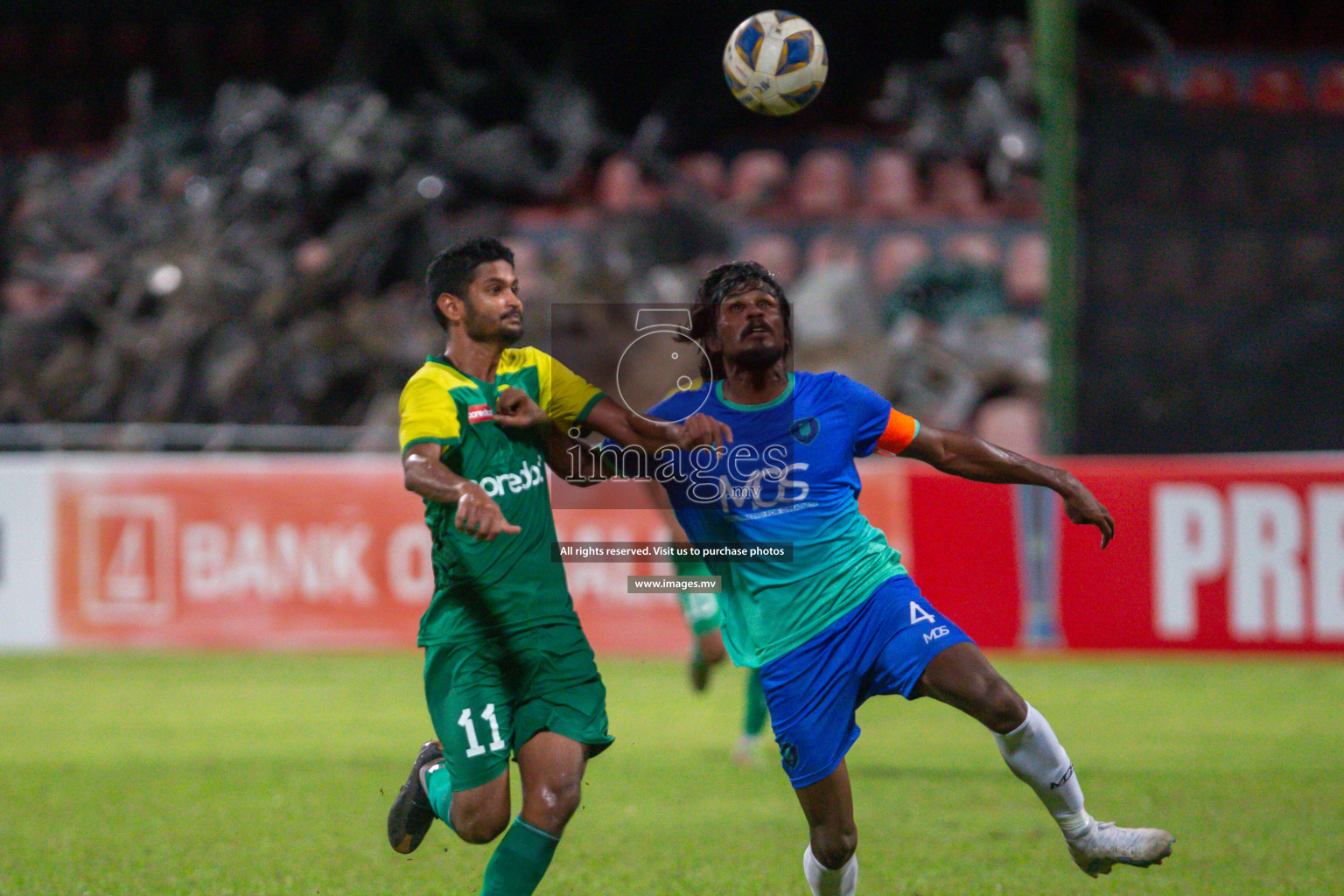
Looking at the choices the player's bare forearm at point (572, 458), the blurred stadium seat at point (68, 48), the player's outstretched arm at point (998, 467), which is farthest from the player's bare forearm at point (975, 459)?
the blurred stadium seat at point (68, 48)

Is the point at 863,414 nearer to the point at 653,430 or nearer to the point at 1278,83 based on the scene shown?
the point at 653,430

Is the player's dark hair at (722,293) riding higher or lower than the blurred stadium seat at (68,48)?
lower

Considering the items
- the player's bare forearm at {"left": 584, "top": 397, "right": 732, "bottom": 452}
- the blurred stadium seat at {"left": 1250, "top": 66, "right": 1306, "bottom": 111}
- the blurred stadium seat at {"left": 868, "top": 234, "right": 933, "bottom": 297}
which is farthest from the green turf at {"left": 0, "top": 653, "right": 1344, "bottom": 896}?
the blurred stadium seat at {"left": 1250, "top": 66, "right": 1306, "bottom": 111}

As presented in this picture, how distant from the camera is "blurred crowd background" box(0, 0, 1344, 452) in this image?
11.5 m

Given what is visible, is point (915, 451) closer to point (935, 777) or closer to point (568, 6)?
point (935, 777)

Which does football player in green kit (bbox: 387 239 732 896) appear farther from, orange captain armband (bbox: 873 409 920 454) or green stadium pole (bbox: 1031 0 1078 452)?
green stadium pole (bbox: 1031 0 1078 452)

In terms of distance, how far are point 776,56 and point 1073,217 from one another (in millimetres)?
6546

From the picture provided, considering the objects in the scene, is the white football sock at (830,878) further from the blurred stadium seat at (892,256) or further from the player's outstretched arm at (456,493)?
the blurred stadium seat at (892,256)

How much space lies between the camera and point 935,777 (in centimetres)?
781

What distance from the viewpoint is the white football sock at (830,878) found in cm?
472

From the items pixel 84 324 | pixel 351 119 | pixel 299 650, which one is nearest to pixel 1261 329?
pixel 299 650

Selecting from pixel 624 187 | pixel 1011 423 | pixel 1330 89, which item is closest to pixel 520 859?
pixel 1011 423

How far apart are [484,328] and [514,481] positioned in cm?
50

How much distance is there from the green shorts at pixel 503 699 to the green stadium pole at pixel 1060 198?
26.5ft
